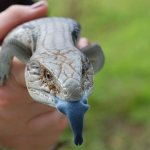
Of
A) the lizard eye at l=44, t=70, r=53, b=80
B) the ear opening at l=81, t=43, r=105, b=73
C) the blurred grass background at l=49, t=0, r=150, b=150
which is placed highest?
the lizard eye at l=44, t=70, r=53, b=80

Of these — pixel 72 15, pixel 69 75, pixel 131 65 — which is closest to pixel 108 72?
pixel 131 65

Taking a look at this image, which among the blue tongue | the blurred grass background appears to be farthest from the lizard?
the blurred grass background

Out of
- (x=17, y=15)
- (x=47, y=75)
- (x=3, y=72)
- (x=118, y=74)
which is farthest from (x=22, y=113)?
(x=118, y=74)

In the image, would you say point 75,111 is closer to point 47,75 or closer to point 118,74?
point 47,75

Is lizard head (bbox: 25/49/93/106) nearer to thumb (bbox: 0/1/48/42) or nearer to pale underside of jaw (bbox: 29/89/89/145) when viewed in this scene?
pale underside of jaw (bbox: 29/89/89/145)

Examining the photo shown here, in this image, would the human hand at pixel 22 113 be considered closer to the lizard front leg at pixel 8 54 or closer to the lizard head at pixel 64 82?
the lizard front leg at pixel 8 54

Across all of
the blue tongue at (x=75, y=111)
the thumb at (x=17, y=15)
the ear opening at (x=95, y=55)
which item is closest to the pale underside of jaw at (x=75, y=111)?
the blue tongue at (x=75, y=111)

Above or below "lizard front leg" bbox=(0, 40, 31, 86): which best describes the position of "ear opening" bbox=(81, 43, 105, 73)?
above
